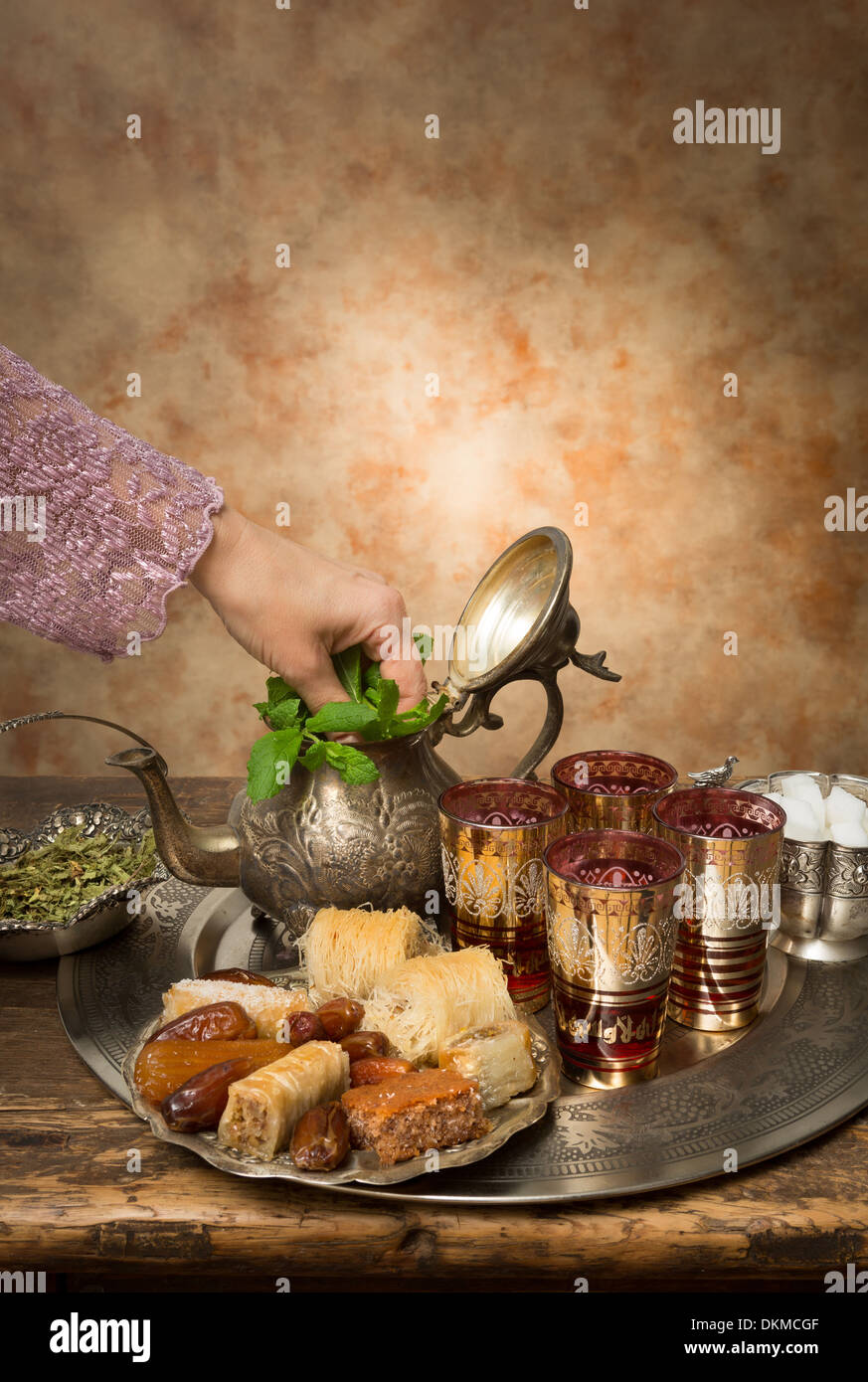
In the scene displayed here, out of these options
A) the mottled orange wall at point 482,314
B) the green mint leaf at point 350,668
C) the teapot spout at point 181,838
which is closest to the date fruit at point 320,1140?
the teapot spout at point 181,838

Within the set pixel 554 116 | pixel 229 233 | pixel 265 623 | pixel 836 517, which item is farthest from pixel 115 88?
pixel 265 623

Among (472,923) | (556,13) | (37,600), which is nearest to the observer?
(472,923)

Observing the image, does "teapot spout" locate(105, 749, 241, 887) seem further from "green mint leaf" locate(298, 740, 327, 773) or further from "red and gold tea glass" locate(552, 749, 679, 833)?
"red and gold tea glass" locate(552, 749, 679, 833)

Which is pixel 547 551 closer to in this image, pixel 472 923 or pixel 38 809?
pixel 472 923

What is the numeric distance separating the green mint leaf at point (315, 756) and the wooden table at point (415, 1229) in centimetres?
40

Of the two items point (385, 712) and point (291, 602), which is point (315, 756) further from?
point (291, 602)

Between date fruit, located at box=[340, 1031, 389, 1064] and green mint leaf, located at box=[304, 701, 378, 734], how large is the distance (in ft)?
1.04

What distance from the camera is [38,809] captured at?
1686 mm

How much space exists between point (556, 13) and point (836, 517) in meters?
1.77

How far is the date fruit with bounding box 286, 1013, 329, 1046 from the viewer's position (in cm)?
98

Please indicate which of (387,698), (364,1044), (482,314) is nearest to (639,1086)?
(364,1044)

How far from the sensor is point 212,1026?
98 centimetres

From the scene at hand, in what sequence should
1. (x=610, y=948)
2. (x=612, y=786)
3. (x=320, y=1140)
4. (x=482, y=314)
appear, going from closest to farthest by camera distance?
(x=320, y=1140) → (x=610, y=948) → (x=612, y=786) → (x=482, y=314)

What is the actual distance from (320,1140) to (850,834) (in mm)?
654
